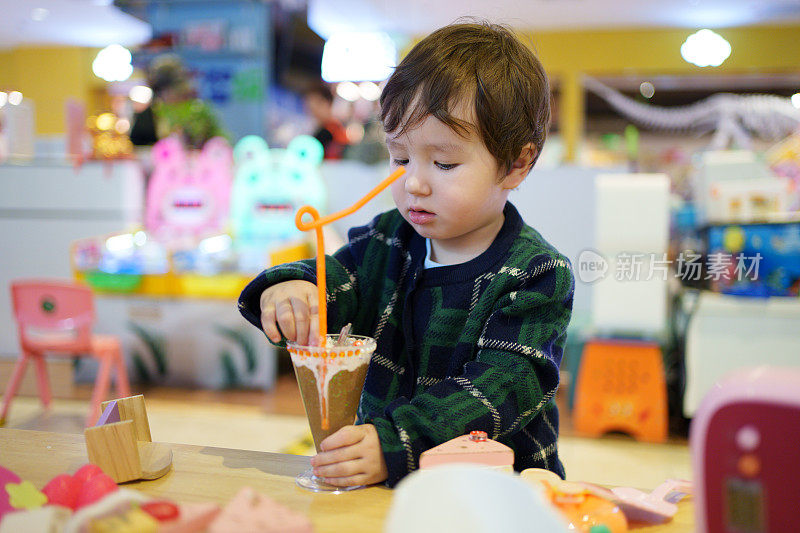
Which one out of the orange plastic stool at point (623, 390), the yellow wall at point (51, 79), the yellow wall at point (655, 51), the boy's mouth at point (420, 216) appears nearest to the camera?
the boy's mouth at point (420, 216)

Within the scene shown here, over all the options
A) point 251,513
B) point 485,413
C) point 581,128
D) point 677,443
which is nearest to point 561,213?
point 677,443

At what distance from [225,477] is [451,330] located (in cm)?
35

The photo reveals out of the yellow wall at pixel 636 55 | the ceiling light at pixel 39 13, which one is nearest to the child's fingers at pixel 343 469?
the ceiling light at pixel 39 13

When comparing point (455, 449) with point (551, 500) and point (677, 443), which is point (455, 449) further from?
point (677, 443)

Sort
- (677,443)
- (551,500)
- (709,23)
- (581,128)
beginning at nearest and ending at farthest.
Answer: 1. (551,500)
2. (677,443)
3. (709,23)
4. (581,128)

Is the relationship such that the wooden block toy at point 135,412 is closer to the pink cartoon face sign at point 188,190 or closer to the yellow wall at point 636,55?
the pink cartoon face sign at point 188,190

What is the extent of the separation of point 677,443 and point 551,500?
102 inches

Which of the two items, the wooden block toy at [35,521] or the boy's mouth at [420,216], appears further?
the boy's mouth at [420,216]

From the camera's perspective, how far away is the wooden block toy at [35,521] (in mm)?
537

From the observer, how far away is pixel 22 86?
8609 millimetres

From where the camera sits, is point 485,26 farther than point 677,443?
No

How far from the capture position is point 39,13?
6.80 m

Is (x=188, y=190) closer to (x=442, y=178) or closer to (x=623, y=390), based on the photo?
(x=623, y=390)

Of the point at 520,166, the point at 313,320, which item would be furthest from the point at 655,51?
the point at 313,320
